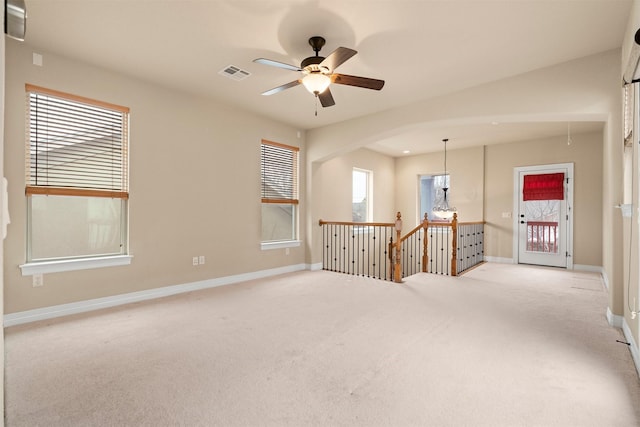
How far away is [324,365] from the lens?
2.32m

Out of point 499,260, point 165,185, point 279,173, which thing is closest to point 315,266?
point 279,173

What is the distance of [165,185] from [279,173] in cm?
205

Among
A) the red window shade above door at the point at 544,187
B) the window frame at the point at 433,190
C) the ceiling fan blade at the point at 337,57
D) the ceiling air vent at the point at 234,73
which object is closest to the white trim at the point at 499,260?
the red window shade above door at the point at 544,187

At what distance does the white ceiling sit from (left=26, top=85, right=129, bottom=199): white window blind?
1.67ft

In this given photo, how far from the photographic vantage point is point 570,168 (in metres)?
6.32

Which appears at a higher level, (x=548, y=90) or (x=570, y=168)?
(x=548, y=90)

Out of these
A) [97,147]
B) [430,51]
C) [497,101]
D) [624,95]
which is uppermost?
[430,51]

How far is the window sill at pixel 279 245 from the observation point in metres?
→ 5.39

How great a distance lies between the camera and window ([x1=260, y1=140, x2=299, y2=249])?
548 cm

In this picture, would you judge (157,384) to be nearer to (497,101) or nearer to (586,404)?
(586,404)

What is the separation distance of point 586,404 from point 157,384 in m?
2.61

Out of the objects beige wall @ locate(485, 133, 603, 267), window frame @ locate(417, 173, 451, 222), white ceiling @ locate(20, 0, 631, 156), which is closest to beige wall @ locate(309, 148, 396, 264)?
window frame @ locate(417, 173, 451, 222)

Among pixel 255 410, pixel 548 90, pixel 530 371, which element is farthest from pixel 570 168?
pixel 255 410

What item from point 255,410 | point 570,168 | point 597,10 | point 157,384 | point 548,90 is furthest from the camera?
point 570,168
